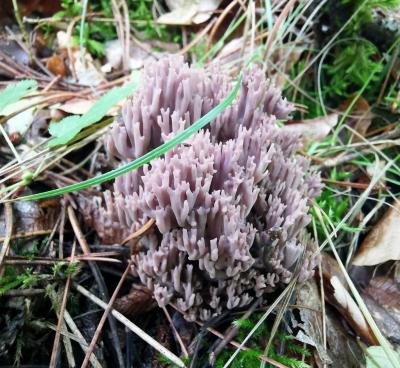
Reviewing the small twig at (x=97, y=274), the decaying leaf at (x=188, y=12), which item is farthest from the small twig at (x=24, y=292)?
the decaying leaf at (x=188, y=12)

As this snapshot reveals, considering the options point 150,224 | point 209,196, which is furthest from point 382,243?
point 150,224

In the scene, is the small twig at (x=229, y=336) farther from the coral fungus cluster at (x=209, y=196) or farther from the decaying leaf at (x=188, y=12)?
the decaying leaf at (x=188, y=12)

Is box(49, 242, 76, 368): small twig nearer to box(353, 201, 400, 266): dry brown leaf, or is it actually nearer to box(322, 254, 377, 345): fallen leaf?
box(322, 254, 377, 345): fallen leaf

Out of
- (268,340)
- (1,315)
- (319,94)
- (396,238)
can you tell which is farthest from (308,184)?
(1,315)

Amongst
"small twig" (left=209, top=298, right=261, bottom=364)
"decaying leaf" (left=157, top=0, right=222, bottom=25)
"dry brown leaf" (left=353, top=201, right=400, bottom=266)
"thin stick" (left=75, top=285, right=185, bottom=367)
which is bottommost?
"thin stick" (left=75, top=285, right=185, bottom=367)

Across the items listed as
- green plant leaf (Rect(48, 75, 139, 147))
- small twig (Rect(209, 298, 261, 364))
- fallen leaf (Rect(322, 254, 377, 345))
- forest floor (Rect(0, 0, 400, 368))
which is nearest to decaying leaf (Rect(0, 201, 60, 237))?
forest floor (Rect(0, 0, 400, 368))

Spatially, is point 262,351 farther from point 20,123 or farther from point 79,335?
point 20,123

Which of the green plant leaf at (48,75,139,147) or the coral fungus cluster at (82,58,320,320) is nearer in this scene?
the coral fungus cluster at (82,58,320,320)
